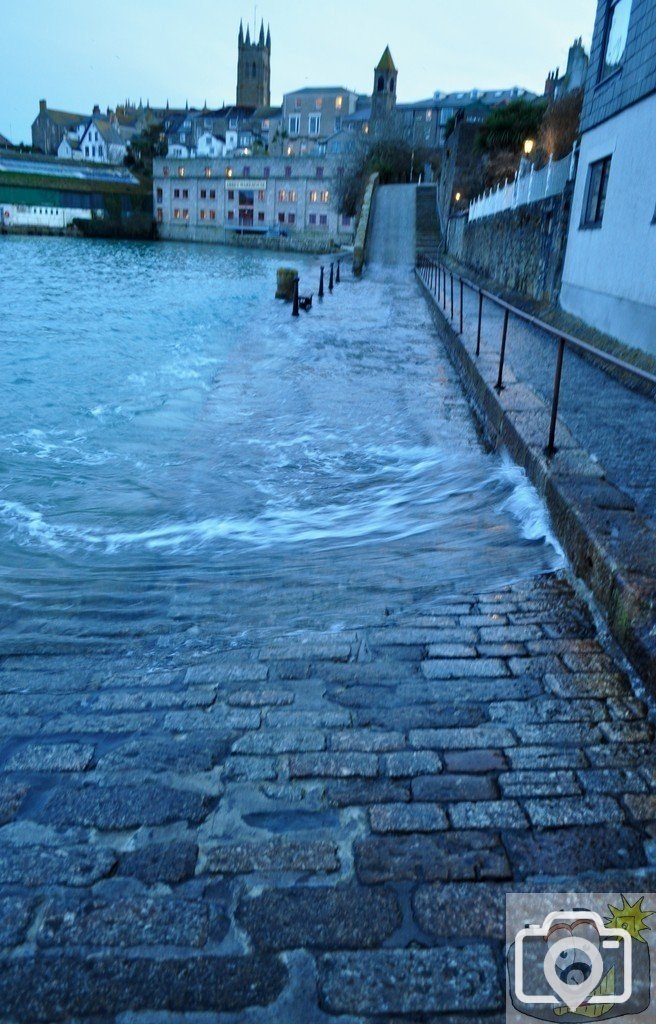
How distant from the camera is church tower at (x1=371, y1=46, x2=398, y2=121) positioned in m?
92.8

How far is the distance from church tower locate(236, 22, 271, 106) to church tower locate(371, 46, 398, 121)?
51.6 m

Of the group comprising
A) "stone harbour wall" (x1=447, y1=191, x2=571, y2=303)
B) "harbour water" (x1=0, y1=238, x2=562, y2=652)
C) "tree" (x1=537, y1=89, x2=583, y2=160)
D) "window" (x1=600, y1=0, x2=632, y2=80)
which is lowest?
"harbour water" (x1=0, y1=238, x2=562, y2=652)

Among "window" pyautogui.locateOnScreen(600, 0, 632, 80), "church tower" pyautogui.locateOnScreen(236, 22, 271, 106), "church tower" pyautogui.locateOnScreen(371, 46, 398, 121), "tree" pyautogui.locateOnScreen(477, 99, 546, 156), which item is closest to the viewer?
"window" pyautogui.locateOnScreen(600, 0, 632, 80)

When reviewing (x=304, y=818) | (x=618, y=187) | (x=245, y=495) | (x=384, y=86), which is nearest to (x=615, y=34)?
(x=618, y=187)

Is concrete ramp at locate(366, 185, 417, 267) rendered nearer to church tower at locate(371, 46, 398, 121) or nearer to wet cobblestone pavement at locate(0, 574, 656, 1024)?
wet cobblestone pavement at locate(0, 574, 656, 1024)

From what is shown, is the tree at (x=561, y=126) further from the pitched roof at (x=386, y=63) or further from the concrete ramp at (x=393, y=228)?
Result: the pitched roof at (x=386, y=63)

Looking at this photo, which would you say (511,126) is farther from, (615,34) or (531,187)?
(615,34)

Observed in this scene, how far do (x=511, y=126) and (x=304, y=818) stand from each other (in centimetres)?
4052

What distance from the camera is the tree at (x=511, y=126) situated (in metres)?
35.6

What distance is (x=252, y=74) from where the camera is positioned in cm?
13912

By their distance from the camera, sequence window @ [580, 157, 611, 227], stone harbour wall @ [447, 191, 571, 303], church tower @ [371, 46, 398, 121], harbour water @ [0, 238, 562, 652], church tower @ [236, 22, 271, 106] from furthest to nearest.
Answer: church tower @ [236, 22, 271, 106] < church tower @ [371, 46, 398, 121] < stone harbour wall @ [447, 191, 571, 303] < window @ [580, 157, 611, 227] < harbour water @ [0, 238, 562, 652]

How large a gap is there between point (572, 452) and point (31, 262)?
50.0 m

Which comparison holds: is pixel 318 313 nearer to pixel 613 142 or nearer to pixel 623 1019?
pixel 613 142

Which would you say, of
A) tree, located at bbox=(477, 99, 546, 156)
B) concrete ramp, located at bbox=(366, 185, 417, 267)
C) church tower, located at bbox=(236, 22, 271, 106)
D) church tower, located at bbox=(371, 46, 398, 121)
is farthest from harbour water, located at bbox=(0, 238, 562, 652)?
church tower, located at bbox=(236, 22, 271, 106)
